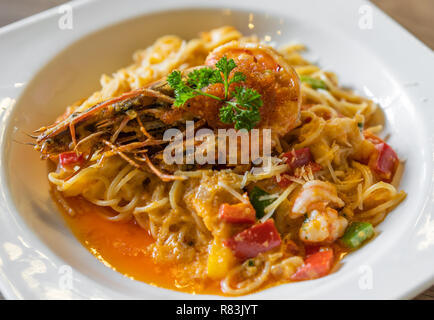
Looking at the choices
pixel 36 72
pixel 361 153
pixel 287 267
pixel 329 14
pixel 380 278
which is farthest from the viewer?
pixel 329 14

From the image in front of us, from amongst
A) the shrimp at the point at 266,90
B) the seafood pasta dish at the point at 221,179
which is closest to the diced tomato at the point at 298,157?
the seafood pasta dish at the point at 221,179

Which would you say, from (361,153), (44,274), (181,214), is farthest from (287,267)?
(44,274)

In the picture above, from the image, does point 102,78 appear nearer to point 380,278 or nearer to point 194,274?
point 194,274

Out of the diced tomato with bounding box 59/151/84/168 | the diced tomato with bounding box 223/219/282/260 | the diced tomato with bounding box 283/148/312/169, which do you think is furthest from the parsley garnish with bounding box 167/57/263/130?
the diced tomato with bounding box 59/151/84/168

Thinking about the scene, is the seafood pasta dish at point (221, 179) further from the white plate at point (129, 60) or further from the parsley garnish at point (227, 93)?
the white plate at point (129, 60)

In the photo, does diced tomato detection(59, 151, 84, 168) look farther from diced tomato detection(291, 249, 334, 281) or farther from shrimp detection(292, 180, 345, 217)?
diced tomato detection(291, 249, 334, 281)

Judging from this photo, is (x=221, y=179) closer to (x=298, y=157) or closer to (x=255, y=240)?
(x=255, y=240)
